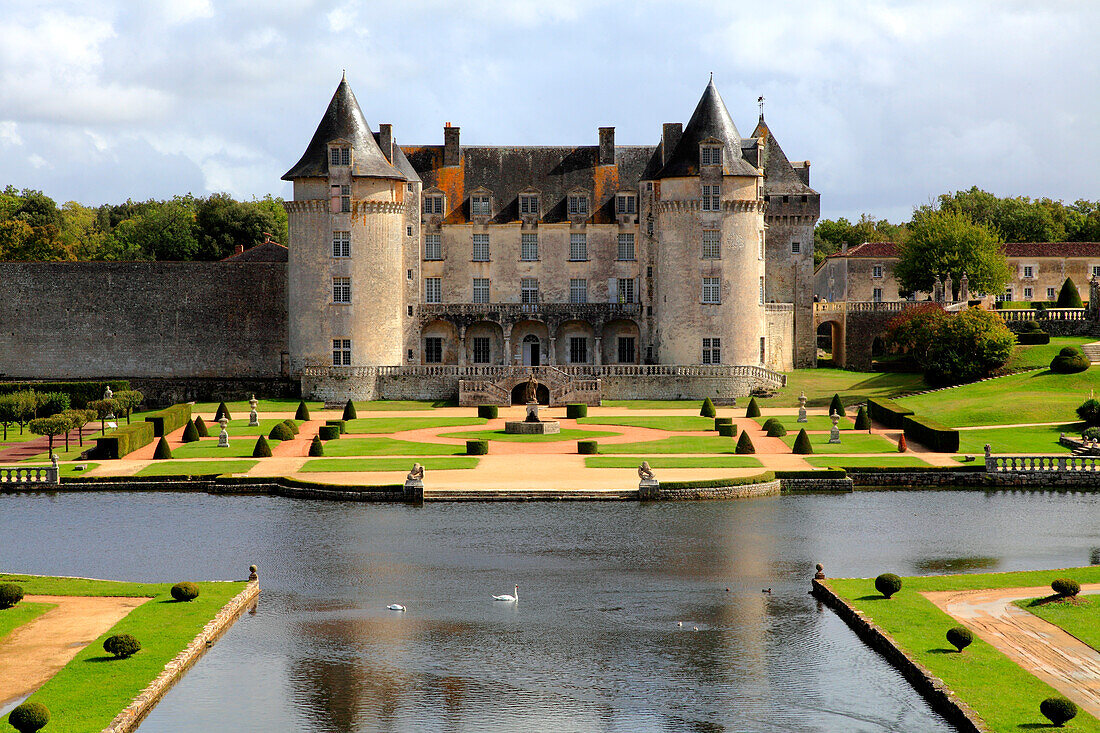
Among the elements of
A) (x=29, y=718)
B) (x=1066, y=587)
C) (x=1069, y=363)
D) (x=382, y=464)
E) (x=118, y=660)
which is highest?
(x=1069, y=363)

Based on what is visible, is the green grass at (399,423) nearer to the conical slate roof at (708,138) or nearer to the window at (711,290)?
the window at (711,290)

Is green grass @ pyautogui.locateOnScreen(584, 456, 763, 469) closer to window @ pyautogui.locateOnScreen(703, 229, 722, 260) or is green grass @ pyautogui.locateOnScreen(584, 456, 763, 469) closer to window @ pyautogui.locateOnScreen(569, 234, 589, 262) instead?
window @ pyautogui.locateOnScreen(703, 229, 722, 260)

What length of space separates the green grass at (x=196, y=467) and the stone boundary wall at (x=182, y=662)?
17.0 meters

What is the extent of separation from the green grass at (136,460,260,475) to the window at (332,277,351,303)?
26.6 metres

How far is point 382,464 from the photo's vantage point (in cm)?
4641

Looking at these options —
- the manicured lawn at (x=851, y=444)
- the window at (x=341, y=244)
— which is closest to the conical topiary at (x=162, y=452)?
the manicured lawn at (x=851, y=444)

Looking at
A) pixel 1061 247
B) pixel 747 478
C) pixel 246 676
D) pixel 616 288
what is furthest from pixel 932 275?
pixel 246 676

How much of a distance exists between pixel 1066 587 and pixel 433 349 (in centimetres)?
5655

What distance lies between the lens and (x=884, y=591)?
2661 centimetres

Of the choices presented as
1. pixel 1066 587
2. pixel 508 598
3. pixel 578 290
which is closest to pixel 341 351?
pixel 578 290

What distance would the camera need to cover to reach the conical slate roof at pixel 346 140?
236 ft

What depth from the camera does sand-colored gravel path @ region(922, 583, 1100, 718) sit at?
20.6 metres

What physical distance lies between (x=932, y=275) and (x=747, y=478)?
5505 centimetres

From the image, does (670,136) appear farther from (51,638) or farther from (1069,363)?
(51,638)
